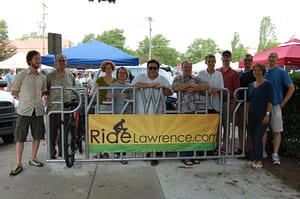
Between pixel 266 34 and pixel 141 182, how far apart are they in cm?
7355

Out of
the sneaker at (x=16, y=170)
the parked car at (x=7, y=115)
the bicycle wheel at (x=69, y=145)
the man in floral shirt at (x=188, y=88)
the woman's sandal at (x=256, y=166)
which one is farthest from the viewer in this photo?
the parked car at (x=7, y=115)

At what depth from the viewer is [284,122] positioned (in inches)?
236

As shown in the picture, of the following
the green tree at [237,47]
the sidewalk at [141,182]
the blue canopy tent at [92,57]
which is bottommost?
the sidewalk at [141,182]

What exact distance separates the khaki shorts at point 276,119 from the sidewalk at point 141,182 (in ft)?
2.47

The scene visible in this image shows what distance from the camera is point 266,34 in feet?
237

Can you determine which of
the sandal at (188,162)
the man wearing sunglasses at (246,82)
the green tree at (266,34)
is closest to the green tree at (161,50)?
the green tree at (266,34)

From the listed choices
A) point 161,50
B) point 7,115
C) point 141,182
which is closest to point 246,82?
point 141,182

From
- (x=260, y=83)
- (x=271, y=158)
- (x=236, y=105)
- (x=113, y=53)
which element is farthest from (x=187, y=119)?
(x=113, y=53)

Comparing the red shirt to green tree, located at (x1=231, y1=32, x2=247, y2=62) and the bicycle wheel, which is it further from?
green tree, located at (x1=231, y1=32, x2=247, y2=62)

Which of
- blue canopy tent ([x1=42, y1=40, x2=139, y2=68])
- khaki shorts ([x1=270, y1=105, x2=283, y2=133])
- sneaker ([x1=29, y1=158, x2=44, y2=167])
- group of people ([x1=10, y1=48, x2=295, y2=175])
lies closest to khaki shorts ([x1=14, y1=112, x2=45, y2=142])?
group of people ([x1=10, y1=48, x2=295, y2=175])

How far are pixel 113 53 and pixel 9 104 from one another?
4.37m

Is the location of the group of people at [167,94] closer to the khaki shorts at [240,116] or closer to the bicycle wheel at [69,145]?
the khaki shorts at [240,116]

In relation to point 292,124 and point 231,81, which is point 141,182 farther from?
point 292,124

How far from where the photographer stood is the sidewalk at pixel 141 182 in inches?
172
